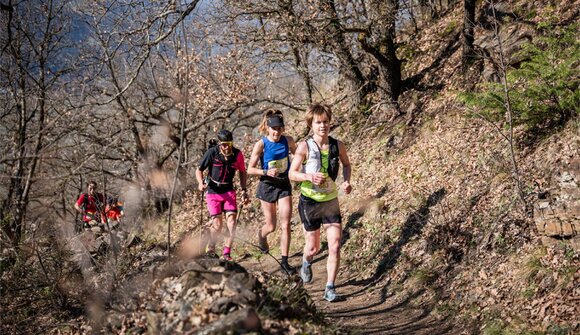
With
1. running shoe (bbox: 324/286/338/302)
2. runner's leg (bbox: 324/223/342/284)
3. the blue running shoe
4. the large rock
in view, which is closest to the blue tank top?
the blue running shoe

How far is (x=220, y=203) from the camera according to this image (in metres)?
7.40

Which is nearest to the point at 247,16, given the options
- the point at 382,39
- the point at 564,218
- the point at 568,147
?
the point at 382,39

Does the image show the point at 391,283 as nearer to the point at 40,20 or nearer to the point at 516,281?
the point at 516,281

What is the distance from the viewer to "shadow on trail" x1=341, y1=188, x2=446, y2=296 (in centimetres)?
675

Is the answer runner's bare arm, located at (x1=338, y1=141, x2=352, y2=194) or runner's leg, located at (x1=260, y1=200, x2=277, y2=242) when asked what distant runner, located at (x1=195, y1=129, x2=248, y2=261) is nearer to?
runner's leg, located at (x1=260, y1=200, x2=277, y2=242)

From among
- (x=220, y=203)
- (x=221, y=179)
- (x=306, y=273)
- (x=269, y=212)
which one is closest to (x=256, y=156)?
(x=221, y=179)

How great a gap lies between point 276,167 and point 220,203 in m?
1.23

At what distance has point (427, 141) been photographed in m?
8.96

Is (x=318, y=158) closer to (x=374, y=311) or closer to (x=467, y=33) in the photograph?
(x=374, y=311)

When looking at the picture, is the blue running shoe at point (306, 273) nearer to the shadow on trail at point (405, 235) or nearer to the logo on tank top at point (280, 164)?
the shadow on trail at point (405, 235)

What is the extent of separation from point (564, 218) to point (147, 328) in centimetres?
417

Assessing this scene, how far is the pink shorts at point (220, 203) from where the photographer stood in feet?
24.1

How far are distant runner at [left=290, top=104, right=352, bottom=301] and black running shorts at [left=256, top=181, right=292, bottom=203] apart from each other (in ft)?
3.19

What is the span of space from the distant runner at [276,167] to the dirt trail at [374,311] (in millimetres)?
779
